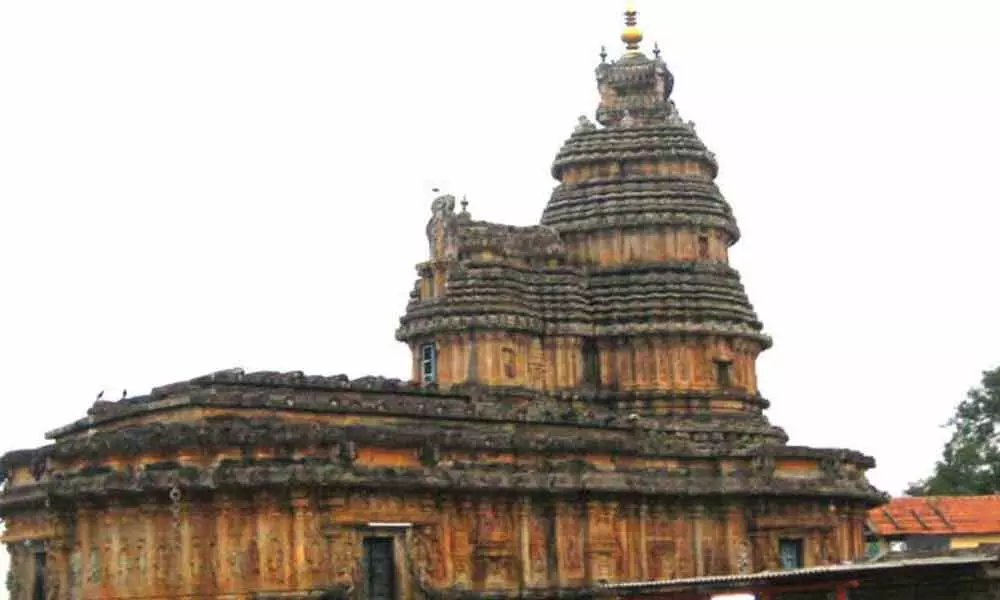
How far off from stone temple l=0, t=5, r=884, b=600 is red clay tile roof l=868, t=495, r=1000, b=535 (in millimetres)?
12268

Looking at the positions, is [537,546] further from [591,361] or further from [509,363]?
[591,361]

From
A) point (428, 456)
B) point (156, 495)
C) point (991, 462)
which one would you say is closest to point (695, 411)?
point (428, 456)

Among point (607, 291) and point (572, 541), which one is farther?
point (607, 291)

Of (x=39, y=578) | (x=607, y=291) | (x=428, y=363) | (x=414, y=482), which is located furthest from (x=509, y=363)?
(x=39, y=578)

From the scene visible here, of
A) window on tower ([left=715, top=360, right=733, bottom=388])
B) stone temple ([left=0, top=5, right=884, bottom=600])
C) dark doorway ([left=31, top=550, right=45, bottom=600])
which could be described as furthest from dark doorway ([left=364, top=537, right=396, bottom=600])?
window on tower ([left=715, top=360, right=733, bottom=388])

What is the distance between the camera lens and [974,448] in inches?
3024

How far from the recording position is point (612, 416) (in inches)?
1858

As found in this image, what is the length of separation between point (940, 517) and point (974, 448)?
49.9 feet

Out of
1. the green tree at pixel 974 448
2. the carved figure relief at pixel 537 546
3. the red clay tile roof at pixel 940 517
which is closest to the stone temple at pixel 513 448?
the carved figure relief at pixel 537 546

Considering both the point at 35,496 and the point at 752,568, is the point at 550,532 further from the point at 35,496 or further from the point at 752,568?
the point at 35,496

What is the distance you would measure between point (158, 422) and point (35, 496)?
421cm

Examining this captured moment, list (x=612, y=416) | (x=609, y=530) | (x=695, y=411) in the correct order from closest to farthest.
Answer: (x=609, y=530) < (x=612, y=416) < (x=695, y=411)

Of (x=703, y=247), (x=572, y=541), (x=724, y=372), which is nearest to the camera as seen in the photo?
(x=572, y=541)

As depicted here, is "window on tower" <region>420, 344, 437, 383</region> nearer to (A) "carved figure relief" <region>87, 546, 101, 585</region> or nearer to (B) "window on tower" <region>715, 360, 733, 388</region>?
(B) "window on tower" <region>715, 360, 733, 388</region>
